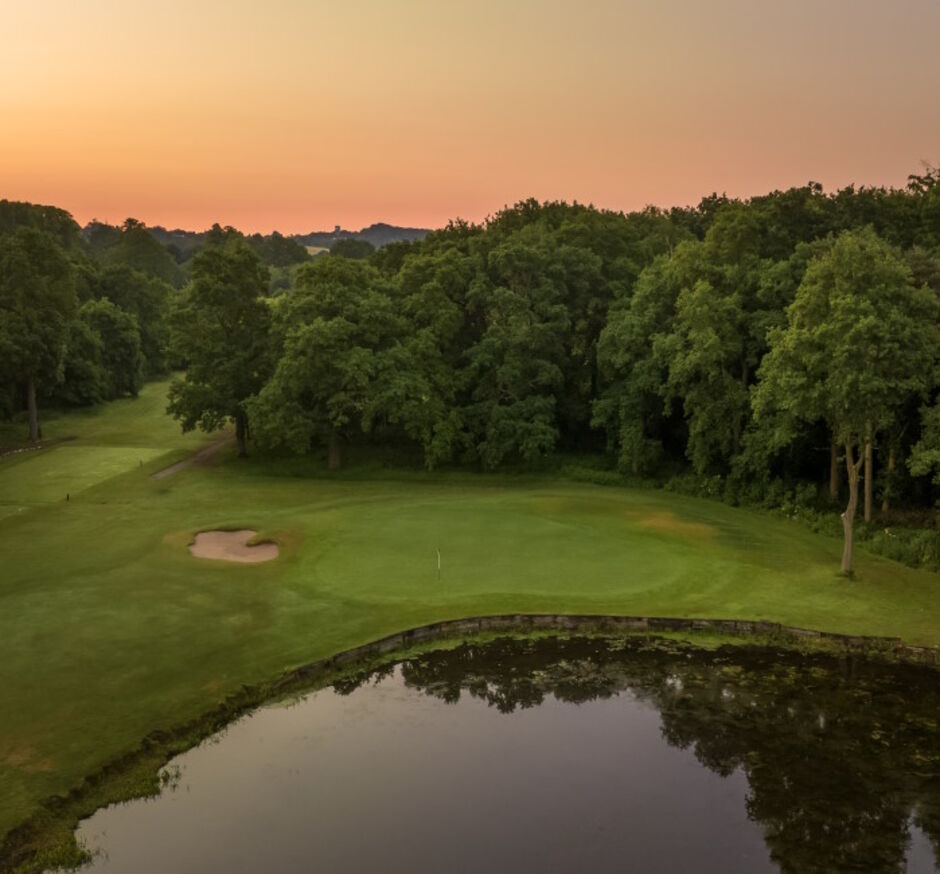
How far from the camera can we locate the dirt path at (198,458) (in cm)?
5769

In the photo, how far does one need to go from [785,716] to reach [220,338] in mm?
48569

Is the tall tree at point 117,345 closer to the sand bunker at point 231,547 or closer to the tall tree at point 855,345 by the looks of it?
the sand bunker at point 231,547

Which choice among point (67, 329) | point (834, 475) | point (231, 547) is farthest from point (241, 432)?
point (834, 475)

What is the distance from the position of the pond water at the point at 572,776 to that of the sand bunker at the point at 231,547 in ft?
42.7

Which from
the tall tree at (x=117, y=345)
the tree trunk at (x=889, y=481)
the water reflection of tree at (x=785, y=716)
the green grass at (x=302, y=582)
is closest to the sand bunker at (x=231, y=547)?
the green grass at (x=302, y=582)

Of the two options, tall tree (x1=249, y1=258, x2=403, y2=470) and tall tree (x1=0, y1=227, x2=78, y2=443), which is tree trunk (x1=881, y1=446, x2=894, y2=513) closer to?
tall tree (x1=249, y1=258, x2=403, y2=470)

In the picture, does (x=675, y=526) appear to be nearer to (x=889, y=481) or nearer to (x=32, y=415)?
(x=889, y=481)

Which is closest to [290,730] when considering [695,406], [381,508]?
[381,508]

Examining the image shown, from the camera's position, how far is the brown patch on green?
40719mm

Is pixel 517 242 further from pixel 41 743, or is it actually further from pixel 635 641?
pixel 41 743

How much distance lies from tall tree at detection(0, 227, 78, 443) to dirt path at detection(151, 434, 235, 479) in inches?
560

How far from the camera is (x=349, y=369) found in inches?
2160

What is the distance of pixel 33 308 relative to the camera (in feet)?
225

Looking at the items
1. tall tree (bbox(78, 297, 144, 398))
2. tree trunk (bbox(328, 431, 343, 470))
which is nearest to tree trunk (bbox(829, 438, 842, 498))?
tree trunk (bbox(328, 431, 343, 470))
